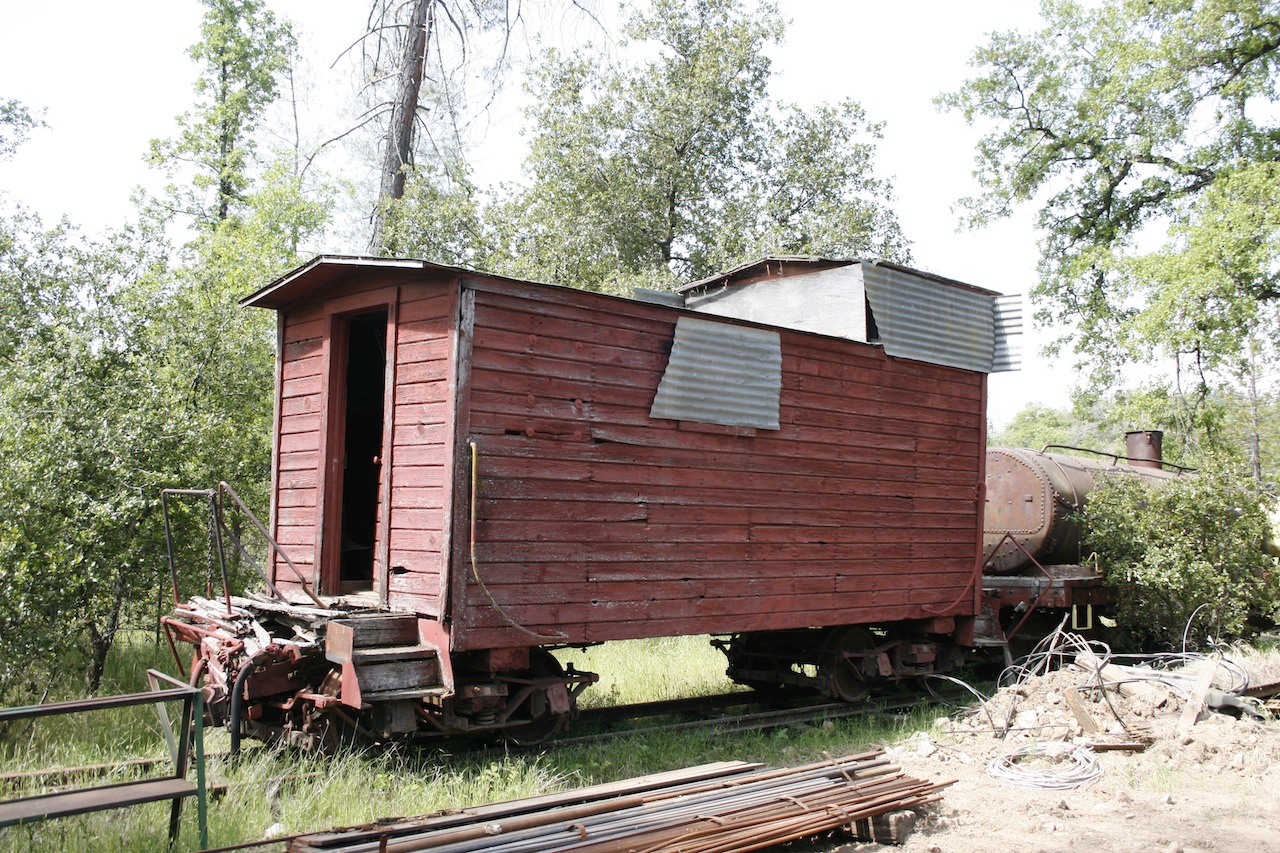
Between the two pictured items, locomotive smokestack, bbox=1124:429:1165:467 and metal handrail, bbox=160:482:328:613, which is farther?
locomotive smokestack, bbox=1124:429:1165:467

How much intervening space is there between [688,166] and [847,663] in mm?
16384

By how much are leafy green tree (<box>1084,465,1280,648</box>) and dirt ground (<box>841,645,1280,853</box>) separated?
7.44 feet

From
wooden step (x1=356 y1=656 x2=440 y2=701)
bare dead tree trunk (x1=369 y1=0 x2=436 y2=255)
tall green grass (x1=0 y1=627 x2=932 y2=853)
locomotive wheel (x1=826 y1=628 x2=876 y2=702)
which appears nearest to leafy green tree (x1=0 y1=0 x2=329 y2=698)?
tall green grass (x1=0 y1=627 x2=932 y2=853)

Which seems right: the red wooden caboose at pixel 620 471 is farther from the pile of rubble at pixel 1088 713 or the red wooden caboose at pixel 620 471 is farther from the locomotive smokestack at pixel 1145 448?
the locomotive smokestack at pixel 1145 448

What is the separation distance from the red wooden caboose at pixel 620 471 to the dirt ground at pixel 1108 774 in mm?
1646

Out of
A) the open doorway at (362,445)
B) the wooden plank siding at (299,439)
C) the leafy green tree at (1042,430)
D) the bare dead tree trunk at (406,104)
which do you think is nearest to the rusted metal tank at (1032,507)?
the open doorway at (362,445)

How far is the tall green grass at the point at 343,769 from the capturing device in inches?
201

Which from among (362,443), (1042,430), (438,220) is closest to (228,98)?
(438,220)

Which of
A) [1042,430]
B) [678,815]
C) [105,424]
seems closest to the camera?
[678,815]

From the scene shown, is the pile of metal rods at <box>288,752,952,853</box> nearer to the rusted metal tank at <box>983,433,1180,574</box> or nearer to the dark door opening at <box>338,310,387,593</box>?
the dark door opening at <box>338,310,387,593</box>

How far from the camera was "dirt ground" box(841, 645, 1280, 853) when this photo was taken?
5.65 m

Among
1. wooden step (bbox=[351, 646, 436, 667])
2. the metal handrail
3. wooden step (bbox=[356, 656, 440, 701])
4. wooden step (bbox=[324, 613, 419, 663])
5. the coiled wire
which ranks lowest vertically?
the coiled wire

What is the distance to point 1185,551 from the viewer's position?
1201 cm

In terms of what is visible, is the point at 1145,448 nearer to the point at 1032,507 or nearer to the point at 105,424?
the point at 1032,507
